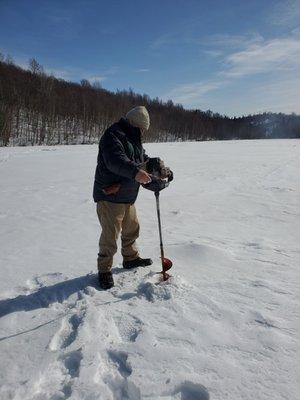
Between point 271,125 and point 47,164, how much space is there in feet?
422

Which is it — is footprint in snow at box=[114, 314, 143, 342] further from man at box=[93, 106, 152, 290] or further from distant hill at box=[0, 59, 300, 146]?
distant hill at box=[0, 59, 300, 146]

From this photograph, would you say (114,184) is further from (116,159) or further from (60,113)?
(60,113)

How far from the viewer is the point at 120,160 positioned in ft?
12.5

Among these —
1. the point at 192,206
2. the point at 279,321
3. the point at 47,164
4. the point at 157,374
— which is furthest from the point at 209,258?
the point at 47,164

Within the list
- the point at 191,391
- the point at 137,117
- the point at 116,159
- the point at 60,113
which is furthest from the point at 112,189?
the point at 60,113

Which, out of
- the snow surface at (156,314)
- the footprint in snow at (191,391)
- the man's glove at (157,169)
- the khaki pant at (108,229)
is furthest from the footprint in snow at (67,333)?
the man's glove at (157,169)

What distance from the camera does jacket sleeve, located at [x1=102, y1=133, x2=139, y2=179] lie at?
150 inches

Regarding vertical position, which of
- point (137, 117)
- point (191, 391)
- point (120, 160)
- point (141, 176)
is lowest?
point (191, 391)

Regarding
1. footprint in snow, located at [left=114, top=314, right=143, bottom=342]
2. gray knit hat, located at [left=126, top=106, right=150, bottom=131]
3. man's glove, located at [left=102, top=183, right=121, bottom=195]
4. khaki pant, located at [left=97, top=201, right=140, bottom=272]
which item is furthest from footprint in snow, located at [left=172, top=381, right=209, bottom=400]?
gray knit hat, located at [left=126, top=106, right=150, bottom=131]

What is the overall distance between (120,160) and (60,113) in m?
57.3

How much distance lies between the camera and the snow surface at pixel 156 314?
2.54m

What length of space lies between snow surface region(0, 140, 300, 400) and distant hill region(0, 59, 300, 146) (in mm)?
40655

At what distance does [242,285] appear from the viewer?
4.00 meters

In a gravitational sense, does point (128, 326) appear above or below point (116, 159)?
below
